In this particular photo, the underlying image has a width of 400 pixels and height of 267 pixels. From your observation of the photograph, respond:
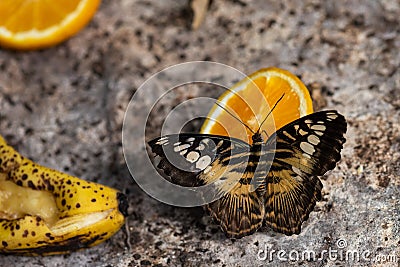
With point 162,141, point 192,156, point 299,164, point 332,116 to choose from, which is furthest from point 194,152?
point 332,116

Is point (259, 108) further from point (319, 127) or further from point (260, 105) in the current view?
point (319, 127)

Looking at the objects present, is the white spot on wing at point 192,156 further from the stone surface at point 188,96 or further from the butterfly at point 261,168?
the stone surface at point 188,96

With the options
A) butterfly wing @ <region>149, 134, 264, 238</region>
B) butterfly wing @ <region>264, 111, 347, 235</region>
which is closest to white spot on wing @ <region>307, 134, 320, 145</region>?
butterfly wing @ <region>264, 111, 347, 235</region>

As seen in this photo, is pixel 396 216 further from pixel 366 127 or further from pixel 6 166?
pixel 6 166

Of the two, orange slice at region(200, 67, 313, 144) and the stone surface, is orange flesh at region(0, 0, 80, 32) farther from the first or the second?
orange slice at region(200, 67, 313, 144)

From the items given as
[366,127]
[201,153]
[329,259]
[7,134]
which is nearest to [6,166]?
[7,134]

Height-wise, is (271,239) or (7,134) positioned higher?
(7,134)
